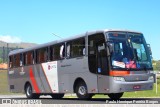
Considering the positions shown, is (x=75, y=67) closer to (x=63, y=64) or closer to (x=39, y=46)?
(x=63, y=64)

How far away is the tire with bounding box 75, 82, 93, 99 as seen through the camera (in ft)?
62.6

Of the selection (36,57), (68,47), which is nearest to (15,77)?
(36,57)

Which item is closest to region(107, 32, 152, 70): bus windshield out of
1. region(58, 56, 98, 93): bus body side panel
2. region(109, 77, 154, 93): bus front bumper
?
region(109, 77, 154, 93): bus front bumper

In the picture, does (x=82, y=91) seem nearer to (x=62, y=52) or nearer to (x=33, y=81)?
(x=62, y=52)

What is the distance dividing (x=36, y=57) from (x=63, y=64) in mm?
→ 3831

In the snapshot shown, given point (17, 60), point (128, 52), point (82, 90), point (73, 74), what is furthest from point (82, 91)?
point (17, 60)

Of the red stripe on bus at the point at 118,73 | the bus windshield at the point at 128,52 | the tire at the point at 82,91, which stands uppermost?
the bus windshield at the point at 128,52

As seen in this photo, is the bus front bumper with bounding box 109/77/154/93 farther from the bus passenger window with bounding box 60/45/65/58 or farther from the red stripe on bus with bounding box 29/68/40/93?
the red stripe on bus with bounding box 29/68/40/93

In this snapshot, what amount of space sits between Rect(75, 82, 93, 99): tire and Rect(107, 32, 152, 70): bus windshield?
8.43ft

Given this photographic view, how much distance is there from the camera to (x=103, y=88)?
17875 mm

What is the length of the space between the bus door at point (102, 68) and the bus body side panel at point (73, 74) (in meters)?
0.36

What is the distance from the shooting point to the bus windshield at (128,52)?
17438mm

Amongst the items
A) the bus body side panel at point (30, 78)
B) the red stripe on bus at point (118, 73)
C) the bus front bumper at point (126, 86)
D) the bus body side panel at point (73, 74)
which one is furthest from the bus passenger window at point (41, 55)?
the bus front bumper at point (126, 86)

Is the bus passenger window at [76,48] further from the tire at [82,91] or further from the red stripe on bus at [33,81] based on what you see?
the red stripe on bus at [33,81]
